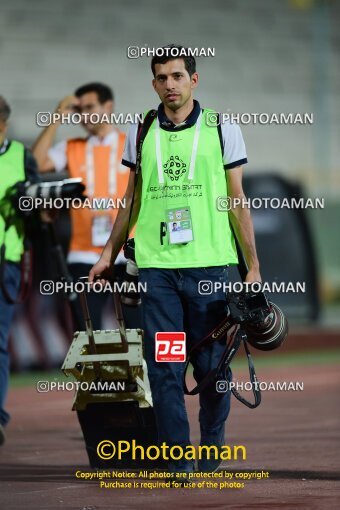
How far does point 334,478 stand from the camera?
7270 millimetres

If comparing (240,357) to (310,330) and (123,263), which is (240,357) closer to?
(310,330)

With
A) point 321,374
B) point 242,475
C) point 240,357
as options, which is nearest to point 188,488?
point 242,475

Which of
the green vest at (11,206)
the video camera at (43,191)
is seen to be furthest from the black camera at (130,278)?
the green vest at (11,206)

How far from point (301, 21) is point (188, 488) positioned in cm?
1871

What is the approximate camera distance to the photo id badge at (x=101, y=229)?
920 centimetres

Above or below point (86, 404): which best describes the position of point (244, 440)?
below

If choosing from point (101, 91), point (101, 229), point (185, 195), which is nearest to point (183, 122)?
point (185, 195)

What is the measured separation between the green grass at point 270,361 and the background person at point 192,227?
702 cm

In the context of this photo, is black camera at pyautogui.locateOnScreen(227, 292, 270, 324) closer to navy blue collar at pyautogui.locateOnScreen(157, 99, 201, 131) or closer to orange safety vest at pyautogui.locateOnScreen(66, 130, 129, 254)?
navy blue collar at pyautogui.locateOnScreen(157, 99, 201, 131)

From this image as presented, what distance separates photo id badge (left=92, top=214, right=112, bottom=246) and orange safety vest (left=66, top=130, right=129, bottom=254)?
0.05ft

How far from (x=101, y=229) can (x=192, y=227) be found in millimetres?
2256

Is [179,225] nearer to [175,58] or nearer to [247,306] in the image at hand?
[247,306]

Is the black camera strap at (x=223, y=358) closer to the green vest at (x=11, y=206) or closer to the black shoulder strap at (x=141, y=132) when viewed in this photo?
the black shoulder strap at (x=141, y=132)

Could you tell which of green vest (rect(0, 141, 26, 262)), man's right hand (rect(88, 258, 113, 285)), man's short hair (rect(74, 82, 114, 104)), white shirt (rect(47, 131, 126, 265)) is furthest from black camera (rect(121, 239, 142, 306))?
man's short hair (rect(74, 82, 114, 104))
